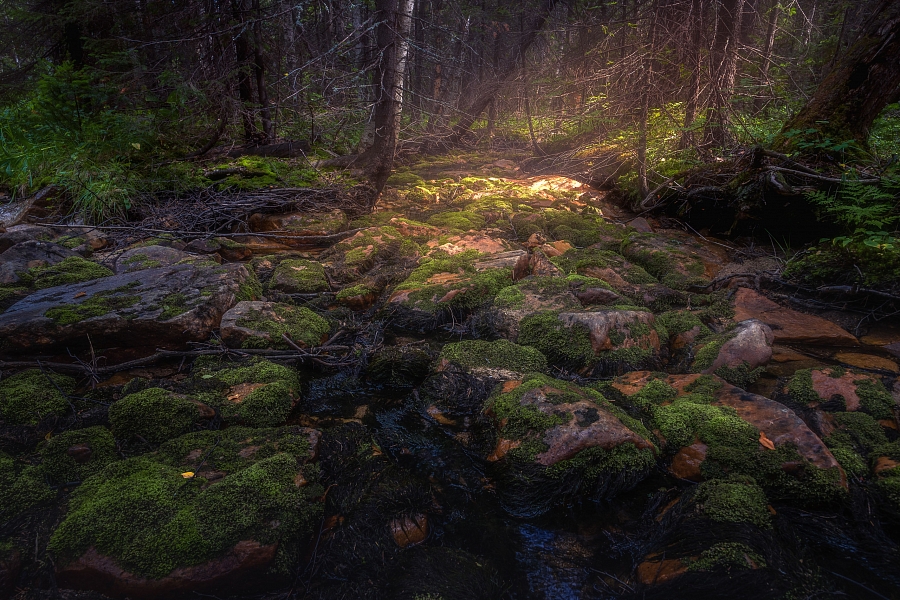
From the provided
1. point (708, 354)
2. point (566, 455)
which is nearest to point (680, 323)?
point (708, 354)

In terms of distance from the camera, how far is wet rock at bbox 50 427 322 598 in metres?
1.97

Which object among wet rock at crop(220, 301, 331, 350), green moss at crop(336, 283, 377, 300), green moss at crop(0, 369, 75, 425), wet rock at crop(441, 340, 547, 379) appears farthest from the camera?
green moss at crop(336, 283, 377, 300)

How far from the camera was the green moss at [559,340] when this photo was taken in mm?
3664

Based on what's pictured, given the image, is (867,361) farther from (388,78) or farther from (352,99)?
(352,99)

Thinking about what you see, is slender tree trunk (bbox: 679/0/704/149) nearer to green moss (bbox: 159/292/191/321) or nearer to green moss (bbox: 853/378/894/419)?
green moss (bbox: 853/378/894/419)

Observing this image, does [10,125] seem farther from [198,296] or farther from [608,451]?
[608,451]

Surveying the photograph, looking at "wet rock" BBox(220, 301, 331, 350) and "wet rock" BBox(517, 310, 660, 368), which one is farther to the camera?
"wet rock" BBox(220, 301, 331, 350)

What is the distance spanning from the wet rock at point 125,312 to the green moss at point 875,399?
4.71 meters

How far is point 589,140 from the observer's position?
32.0 feet

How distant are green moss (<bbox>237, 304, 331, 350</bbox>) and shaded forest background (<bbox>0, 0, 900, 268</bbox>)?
3.33 meters

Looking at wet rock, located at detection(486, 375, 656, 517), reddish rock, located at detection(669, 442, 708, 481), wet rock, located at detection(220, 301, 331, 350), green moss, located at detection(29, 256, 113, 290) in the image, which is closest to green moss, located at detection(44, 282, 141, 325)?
wet rock, located at detection(220, 301, 331, 350)

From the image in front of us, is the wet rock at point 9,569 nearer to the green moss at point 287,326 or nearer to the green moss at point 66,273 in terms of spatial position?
the green moss at point 287,326

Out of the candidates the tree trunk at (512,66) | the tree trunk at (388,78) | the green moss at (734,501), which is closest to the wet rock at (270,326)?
the green moss at (734,501)

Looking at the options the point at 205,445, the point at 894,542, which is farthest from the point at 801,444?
the point at 205,445
